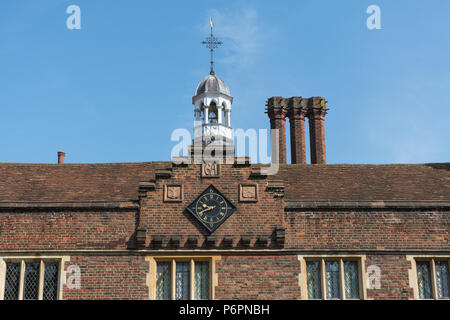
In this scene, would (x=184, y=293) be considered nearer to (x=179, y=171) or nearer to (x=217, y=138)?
(x=179, y=171)

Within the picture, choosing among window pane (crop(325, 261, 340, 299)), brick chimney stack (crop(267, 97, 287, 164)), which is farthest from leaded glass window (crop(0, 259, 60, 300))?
brick chimney stack (crop(267, 97, 287, 164))

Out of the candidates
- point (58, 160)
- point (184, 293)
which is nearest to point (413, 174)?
point (184, 293)

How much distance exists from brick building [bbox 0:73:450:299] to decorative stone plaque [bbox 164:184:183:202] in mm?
27

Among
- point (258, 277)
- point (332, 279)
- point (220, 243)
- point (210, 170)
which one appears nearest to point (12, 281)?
point (220, 243)

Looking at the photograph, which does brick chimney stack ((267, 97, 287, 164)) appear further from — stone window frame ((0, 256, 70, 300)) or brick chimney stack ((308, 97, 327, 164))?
stone window frame ((0, 256, 70, 300))

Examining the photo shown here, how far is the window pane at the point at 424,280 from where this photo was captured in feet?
54.7

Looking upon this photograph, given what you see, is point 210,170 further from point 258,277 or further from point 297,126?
point 297,126

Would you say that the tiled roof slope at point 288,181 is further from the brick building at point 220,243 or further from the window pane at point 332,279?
the window pane at point 332,279

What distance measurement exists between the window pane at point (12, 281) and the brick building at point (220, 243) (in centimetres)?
3

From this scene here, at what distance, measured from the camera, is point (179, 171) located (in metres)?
17.6

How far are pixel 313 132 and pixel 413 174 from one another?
663 cm

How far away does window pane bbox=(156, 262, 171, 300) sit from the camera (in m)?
16.6

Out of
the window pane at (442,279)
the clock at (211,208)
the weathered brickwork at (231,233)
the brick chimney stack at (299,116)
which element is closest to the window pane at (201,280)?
the weathered brickwork at (231,233)

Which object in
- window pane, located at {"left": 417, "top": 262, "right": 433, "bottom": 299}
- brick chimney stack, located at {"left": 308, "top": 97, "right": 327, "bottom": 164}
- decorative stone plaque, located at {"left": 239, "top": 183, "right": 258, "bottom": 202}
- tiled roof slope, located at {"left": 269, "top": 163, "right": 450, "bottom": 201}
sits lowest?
window pane, located at {"left": 417, "top": 262, "right": 433, "bottom": 299}
